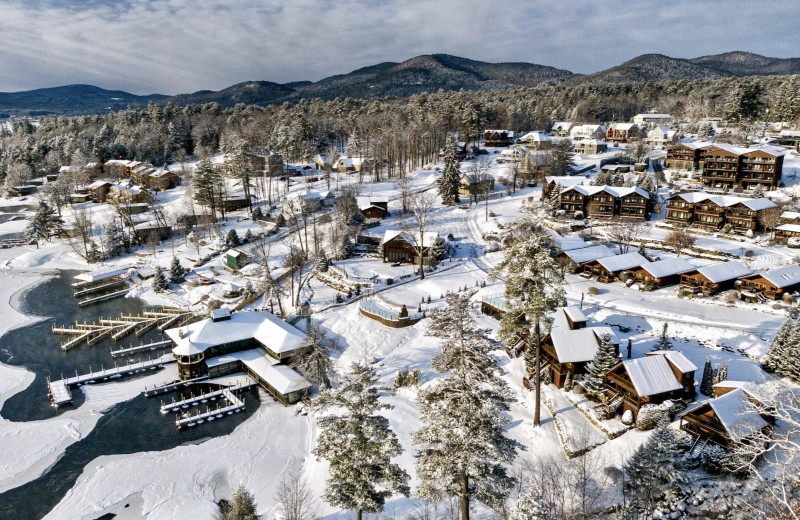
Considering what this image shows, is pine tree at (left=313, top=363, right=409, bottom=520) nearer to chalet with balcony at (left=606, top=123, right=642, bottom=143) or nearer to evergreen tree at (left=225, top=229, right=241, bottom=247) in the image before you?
evergreen tree at (left=225, top=229, right=241, bottom=247)

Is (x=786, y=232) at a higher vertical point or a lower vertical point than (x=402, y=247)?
higher

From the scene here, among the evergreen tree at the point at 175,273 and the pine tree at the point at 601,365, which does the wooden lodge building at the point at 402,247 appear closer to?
the evergreen tree at the point at 175,273

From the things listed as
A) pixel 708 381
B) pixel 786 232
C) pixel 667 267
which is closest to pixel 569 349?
pixel 708 381

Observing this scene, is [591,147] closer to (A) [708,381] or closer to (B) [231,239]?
(B) [231,239]

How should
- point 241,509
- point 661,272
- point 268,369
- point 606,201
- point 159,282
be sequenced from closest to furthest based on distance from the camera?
point 241,509
point 268,369
point 661,272
point 159,282
point 606,201

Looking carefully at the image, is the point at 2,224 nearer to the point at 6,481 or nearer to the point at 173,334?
the point at 173,334

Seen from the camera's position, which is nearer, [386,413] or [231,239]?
Result: [386,413]

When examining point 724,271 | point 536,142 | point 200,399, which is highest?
point 536,142
